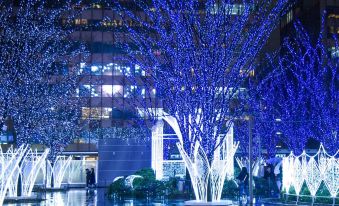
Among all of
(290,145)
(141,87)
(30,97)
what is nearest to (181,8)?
(30,97)

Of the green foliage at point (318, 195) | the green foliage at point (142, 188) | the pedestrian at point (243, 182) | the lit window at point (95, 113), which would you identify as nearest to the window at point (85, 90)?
the lit window at point (95, 113)

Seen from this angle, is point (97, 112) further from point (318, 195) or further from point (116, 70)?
point (318, 195)

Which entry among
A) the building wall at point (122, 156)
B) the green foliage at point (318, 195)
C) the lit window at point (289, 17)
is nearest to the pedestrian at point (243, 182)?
the green foliage at point (318, 195)

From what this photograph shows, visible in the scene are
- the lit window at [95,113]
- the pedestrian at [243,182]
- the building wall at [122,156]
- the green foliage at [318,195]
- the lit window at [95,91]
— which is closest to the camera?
the green foliage at [318,195]

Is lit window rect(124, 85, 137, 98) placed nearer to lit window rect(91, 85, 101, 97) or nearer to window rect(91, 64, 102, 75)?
lit window rect(91, 85, 101, 97)

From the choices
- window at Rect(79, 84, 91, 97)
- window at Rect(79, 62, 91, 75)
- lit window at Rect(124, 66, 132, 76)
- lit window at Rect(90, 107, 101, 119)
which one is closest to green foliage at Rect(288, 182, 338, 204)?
window at Rect(79, 84, 91, 97)

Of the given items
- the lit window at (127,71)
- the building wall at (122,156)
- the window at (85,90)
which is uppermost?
the lit window at (127,71)

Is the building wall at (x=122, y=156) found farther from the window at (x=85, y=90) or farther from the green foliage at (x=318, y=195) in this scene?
the green foliage at (x=318, y=195)

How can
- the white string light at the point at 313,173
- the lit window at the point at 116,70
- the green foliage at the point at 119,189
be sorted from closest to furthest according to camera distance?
the white string light at the point at 313,173 → the green foliage at the point at 119,189 → the lit window at the point at 116,70

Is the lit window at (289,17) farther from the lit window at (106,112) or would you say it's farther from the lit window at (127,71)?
the lit window at (106,112)

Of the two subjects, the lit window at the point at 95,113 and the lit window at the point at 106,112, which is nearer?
the lit window at the point at 95,113

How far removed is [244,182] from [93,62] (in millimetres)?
41270

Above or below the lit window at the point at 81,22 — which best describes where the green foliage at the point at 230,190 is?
below

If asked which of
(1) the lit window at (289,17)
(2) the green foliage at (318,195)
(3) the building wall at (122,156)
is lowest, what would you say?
(2) the green foliage at (318,195)
